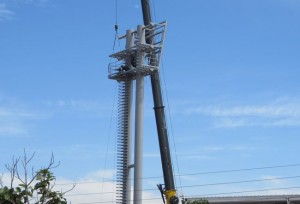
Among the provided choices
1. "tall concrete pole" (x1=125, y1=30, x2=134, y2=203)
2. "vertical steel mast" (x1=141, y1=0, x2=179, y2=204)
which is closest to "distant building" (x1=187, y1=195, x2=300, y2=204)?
"tall concrete pole" (x1=125, y1=30, x2=134, y2=203)

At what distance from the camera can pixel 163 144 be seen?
51531mm

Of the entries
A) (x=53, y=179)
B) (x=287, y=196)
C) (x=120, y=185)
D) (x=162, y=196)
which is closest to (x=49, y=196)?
(x=53, y=179)

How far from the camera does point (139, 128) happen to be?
180 ft

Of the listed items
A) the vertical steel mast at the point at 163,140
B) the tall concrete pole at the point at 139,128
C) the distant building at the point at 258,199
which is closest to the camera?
the vertical steel mast at the point at 163,140

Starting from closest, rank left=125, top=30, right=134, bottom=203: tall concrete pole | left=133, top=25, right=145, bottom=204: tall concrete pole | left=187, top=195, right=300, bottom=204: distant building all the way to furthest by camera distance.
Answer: left=133, top=25, right=145, bottom=204: tall concrete pole
left=125, top=30, right=134, bottom=203: tall concrete pole
left=187, top=195, right=300, bottom=204: distant building

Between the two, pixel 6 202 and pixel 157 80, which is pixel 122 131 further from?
pixel 6 202

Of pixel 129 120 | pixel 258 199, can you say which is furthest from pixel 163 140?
pixel 258 199

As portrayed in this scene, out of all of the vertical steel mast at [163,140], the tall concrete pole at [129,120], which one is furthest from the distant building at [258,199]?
the vertical steel mast at [163,140]

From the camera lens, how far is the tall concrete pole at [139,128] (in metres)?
52.8

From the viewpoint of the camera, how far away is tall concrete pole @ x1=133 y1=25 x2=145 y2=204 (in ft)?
173

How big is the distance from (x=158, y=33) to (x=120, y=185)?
15.8 metres

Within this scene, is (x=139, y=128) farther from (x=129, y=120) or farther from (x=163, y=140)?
(x=163, y=140)

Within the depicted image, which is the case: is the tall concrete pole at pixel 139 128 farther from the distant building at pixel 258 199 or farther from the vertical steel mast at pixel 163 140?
the distant building at pixel 258 199

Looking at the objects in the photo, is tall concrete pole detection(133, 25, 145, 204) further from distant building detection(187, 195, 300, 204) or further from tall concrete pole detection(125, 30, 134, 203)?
distant building detection(187, 195, 300, 204)
